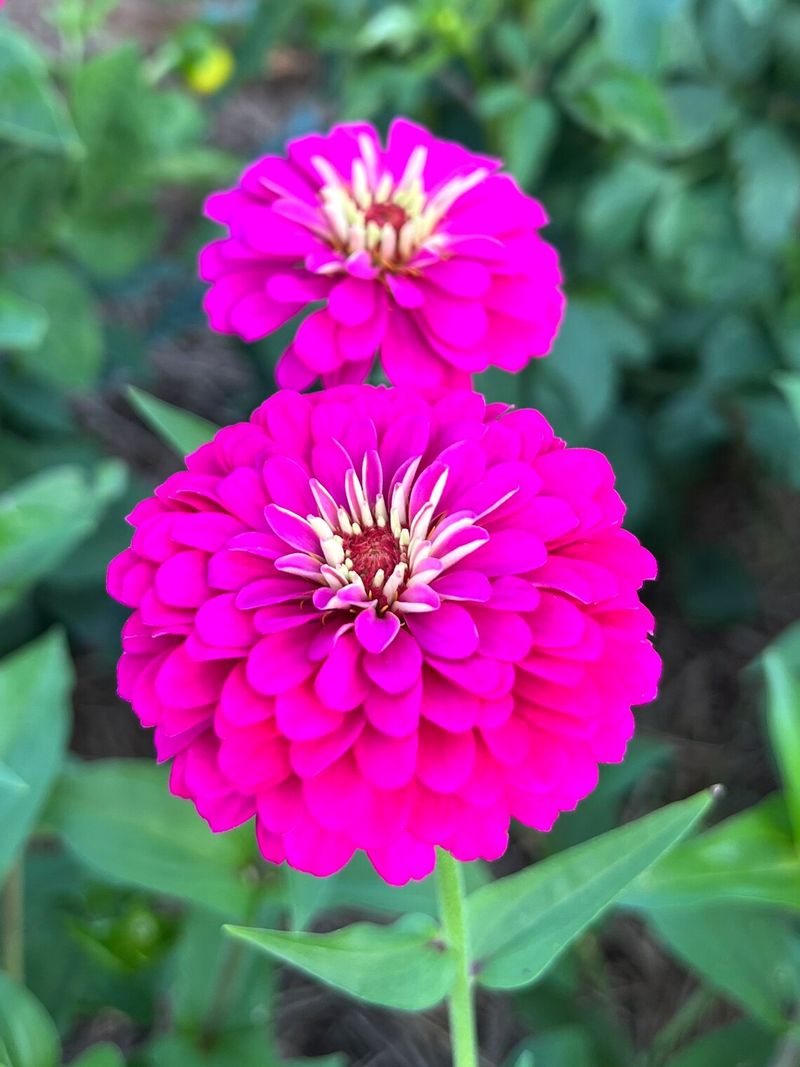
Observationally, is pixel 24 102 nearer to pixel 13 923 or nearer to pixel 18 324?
pixel 18 324

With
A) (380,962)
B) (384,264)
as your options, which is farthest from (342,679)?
(384,264)

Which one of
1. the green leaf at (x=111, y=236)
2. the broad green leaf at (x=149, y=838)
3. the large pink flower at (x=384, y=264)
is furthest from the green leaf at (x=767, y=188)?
the broad green leaf at (x=149, y=838)

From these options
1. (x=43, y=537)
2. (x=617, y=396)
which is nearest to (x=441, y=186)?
(x=43, y=537)

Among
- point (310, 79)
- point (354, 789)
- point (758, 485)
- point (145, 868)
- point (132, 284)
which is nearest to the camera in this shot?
point (354, 789)

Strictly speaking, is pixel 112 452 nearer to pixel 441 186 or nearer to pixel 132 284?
pixel 132 284

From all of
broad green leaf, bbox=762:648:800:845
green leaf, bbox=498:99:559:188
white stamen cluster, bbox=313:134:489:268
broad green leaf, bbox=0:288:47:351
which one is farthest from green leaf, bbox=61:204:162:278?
broad green leaf, bbox=762:648:800:845

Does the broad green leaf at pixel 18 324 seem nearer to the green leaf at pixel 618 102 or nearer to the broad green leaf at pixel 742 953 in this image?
the green leaf at pixel 618 102

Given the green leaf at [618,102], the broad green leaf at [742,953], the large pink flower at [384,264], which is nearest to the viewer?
the large pink flower at [384,264]
